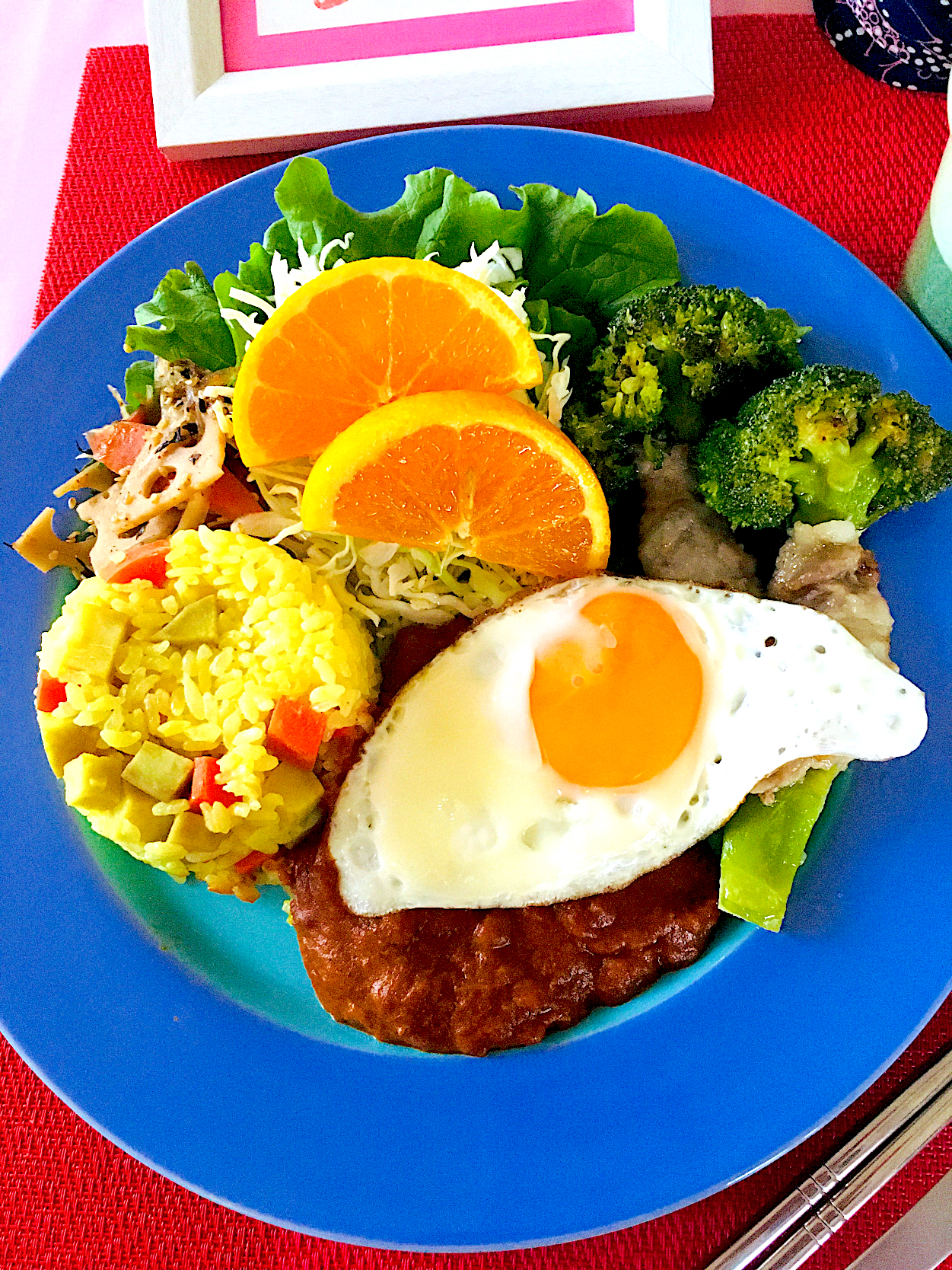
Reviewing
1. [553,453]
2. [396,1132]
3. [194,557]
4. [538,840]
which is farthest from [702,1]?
[396,1132]

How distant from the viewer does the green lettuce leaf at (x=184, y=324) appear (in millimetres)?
2564

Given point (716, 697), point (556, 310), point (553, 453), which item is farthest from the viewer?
point (556, 310)

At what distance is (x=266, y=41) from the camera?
289 cm

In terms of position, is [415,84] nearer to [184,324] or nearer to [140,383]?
[184,324]

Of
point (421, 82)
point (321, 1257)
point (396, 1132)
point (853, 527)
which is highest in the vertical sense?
point (421, 82)

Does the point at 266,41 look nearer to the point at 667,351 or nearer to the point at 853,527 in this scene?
the point at 667,351

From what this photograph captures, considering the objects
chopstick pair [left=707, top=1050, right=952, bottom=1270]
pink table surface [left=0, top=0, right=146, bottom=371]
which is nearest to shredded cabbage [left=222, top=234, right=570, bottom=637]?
pink table surface [left=0, top=0, right=146, bottom=371]

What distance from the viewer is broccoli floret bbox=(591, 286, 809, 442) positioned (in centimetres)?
229

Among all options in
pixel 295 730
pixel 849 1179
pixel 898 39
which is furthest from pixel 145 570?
pixel 898 39

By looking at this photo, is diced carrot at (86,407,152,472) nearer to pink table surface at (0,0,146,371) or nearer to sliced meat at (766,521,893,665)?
pink table surface at (0,0,146,371)

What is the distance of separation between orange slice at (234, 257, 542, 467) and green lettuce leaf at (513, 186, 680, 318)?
0.49 m

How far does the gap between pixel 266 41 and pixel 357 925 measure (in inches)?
97.6

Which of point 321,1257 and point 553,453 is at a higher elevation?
point 553,453

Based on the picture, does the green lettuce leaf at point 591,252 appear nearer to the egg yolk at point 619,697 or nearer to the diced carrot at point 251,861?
the egg yolk at point 619,697
